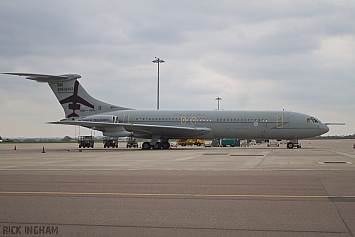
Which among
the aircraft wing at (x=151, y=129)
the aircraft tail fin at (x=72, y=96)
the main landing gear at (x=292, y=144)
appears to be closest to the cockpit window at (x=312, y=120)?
the main landing gear at (x=292, y=144)

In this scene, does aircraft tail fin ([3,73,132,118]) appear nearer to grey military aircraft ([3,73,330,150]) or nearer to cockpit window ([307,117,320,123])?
grey military aircraft ([3,73,330,150])

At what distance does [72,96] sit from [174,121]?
10.8 meters

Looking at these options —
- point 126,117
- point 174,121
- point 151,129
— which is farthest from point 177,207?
point 126,117

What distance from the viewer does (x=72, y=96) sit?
139 ft

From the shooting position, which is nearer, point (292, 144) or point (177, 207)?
point (177, 207)

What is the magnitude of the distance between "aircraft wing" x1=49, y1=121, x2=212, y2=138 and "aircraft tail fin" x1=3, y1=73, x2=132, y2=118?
9.43ft

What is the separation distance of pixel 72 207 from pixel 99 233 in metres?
2.12

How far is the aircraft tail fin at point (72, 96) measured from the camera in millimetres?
42188

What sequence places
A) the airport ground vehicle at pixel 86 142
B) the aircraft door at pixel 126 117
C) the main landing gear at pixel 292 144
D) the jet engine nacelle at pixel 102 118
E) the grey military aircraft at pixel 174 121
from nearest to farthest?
1. the grey military aircraft at pixel 174 121
2. the jet engine nacelle at pixel 102 118
3. the aircraft door at pixel 126 117
4. the main landing gear at pixel 292 144
5. the airport ground vehicle at pixel 86 142

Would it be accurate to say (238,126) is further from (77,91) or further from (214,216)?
(214,216)

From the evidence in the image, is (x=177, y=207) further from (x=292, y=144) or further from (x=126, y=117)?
(x=292, y=144)

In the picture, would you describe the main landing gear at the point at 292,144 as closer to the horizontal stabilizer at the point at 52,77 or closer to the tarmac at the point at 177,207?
the horizontal stabilizer at the point at 52,77

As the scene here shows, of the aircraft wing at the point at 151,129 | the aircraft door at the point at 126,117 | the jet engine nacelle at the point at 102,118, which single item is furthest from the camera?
the aircraft door at the point at 126,117

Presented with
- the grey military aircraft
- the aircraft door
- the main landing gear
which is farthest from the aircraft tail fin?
the main landing gear
